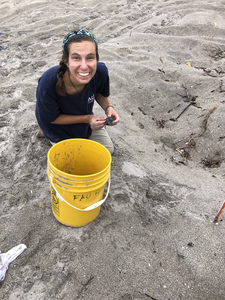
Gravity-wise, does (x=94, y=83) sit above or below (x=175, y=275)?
above

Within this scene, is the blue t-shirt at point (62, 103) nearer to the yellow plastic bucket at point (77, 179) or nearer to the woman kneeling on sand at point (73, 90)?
the woman kneeling on sand at point (73, 90)

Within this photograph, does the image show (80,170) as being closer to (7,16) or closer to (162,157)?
(162,157)

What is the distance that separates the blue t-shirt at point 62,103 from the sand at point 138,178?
35 cm

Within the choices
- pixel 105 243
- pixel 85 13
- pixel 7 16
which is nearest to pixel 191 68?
pixel 105 243

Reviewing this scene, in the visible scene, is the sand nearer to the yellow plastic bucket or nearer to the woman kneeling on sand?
the yellow plastic bucket

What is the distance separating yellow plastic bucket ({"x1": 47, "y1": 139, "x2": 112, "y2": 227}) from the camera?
130 centimetres

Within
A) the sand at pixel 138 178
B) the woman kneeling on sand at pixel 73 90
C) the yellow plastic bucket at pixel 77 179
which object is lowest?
the sand at pixel 138 178

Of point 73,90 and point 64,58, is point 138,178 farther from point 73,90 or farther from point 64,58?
point 64,58

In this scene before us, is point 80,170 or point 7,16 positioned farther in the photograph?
point 7,16

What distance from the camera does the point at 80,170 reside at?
181cm

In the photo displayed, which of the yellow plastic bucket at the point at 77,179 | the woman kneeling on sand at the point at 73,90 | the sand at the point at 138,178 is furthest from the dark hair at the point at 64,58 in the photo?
the sand at the point at 138,178

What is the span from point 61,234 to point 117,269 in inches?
18.0

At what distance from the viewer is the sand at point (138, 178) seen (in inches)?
54.4

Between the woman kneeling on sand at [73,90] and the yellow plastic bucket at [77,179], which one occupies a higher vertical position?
the woman kneeling on sand at [73,90]
